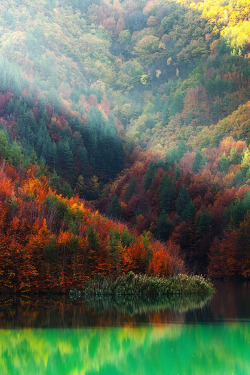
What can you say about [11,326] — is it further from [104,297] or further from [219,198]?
[219,198]

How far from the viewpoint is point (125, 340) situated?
82.9ft

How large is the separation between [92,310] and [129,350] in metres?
12.3

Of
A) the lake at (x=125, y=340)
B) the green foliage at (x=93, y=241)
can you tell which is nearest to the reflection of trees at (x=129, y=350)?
the lake at (x=125, y=340)

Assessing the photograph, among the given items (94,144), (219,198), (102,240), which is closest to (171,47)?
(94,144)

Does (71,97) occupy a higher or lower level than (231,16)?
lower

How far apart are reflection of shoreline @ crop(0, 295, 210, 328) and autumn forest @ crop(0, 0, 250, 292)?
18.1 ft

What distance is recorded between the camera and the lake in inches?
826

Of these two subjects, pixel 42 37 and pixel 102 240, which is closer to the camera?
pixel 102 240

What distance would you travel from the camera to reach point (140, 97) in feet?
605

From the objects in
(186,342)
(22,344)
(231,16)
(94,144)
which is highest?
(231,16)

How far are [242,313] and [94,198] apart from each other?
98.1m

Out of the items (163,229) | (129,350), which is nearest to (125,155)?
(163,229)

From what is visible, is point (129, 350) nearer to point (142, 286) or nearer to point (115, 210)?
point (142, 286)

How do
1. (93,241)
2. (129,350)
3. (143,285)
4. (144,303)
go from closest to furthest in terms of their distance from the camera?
(129,350), (144,303), (143,285), (93,241)
